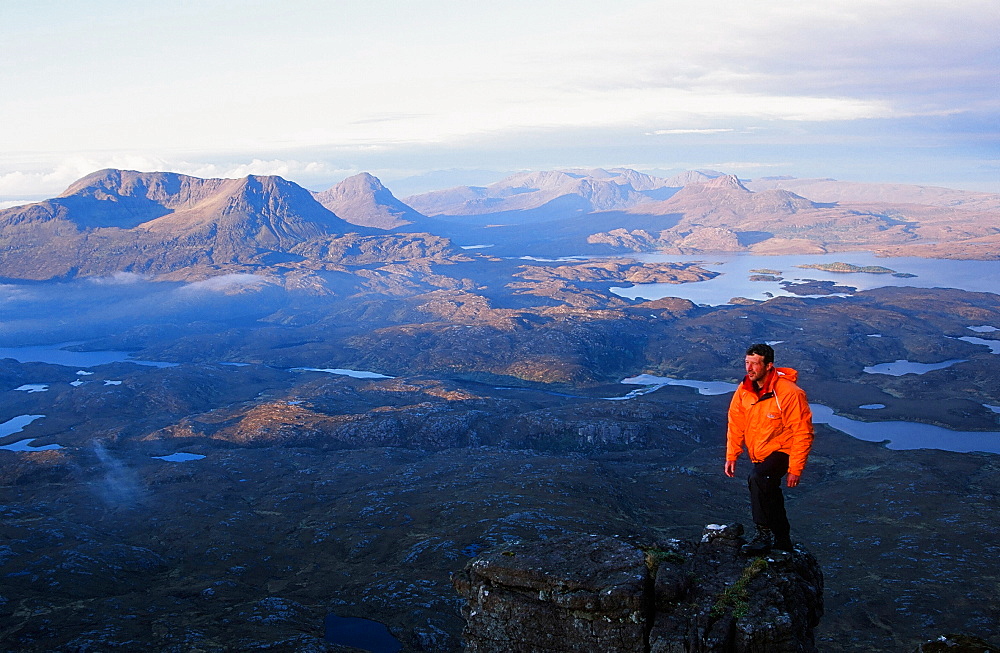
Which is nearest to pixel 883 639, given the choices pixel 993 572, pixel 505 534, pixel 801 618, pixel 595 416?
pixel 993 572

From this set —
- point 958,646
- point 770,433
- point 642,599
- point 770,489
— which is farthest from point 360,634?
point 958,646

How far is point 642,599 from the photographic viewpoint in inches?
749

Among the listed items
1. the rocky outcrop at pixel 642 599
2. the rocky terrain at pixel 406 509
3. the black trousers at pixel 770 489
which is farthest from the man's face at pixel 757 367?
the rocky terrain at pixel 406 509

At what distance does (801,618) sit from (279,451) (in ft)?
442

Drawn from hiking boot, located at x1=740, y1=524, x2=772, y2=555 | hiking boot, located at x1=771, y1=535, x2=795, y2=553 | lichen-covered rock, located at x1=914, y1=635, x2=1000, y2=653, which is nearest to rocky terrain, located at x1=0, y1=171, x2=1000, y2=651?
hiking boot, located at x1=740, y1=524, x2=772, y2=555

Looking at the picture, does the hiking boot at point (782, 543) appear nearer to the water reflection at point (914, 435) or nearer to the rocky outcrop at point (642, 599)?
the rocky outcrop at point (642, 599)

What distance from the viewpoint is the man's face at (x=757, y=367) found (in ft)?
65.7

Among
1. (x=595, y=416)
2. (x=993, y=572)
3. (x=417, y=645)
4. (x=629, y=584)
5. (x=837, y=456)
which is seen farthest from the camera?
(x=595, y=416)

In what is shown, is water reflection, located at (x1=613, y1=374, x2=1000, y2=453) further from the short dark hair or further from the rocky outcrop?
the short dark hair

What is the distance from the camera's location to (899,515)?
303 ft

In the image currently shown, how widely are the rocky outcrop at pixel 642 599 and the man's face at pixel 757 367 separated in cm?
525

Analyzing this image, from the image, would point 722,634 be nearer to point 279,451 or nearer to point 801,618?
point 801,618

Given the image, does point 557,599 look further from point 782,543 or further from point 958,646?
point 958,646

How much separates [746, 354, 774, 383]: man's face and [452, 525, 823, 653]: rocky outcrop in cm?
525
